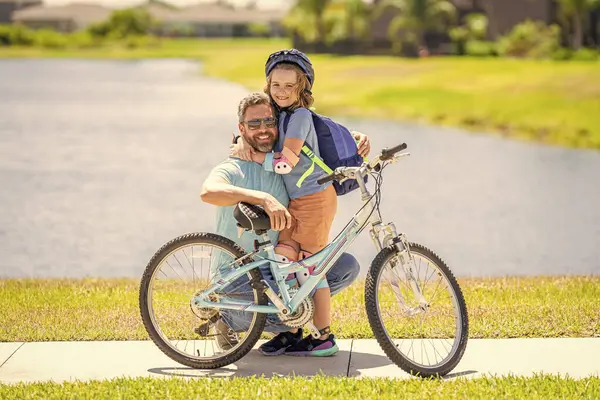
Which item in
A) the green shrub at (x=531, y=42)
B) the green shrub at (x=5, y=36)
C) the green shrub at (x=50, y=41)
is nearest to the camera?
the green shrub at (x=531, y=42)

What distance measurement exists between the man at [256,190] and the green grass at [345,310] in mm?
546

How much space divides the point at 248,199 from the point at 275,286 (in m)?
0.56

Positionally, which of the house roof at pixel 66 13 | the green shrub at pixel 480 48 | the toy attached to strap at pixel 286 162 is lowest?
the house roof at pixel 66 13

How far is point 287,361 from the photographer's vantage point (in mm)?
7133

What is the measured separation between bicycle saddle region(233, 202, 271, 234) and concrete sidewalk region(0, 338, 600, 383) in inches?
31.8

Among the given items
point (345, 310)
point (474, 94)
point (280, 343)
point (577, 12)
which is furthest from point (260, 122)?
point (577, 12)

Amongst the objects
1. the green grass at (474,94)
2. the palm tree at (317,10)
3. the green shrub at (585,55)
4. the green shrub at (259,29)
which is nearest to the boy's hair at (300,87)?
the green grass at (474,94)

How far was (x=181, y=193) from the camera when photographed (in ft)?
64.5

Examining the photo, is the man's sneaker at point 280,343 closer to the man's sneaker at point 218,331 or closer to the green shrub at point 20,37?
the man's sneaker at point 218,331

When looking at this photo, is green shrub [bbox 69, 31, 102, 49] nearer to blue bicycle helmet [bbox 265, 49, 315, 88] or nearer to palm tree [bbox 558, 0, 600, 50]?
palm tree [bbox 558, 0, 600, 50]

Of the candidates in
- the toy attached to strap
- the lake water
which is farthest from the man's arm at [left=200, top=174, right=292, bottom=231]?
the lake water

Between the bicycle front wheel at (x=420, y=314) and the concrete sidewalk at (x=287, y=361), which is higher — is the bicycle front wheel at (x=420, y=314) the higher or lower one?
the higher one

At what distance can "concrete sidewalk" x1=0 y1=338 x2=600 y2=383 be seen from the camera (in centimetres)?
681

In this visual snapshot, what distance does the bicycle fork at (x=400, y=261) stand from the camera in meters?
6.70
